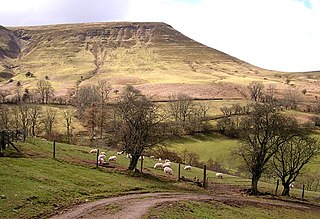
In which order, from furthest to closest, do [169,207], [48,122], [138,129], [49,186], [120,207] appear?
[48,122], [138,129], [169,207], [49,186], [120,207]

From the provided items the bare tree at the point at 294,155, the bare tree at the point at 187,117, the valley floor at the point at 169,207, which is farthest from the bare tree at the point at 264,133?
the bare tree at the point at 187,117

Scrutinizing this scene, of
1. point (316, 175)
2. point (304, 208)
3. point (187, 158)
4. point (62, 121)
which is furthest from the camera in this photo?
point (62, 121)

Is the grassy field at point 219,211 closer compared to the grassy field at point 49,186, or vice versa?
the grassy field at point 49,186

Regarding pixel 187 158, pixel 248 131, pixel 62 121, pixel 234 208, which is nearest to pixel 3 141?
pixel 234 208

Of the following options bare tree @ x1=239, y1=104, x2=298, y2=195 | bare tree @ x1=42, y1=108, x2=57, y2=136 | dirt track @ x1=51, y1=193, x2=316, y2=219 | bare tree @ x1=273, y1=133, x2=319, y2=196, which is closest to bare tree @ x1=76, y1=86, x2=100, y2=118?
bare tree @ x1=42, y1=108, x2=57, y2=136

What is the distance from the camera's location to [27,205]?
23500mm

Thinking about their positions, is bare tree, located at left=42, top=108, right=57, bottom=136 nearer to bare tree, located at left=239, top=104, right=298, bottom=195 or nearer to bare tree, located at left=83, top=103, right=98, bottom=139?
bare tree, located at left=83, top=103, right=98, bottom=139

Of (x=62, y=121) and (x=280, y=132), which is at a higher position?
(x=280, y=132)

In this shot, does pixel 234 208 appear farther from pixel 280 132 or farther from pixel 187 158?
pixel 187 158

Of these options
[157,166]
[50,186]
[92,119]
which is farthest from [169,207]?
[92,119]

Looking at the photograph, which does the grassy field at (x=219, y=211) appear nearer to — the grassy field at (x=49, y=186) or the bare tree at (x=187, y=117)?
the grassy field at (x=49, y=186)

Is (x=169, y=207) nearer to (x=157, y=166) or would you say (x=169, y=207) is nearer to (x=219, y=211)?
(x=219, y=211)

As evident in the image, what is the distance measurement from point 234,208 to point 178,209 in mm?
8754

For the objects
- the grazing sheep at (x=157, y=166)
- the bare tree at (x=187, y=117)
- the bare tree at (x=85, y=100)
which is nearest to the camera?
the grazing sheep at (x=157, y=166)
